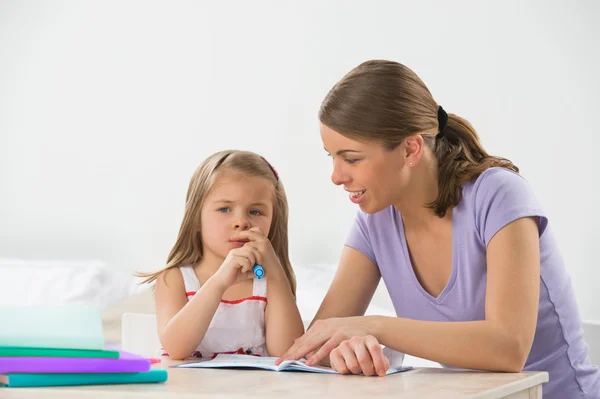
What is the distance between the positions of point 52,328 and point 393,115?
70cm

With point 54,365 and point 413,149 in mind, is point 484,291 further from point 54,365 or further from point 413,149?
point 54,365

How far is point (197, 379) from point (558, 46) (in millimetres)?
1504

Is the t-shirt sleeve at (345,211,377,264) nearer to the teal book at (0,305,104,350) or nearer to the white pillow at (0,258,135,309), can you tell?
the teal book at (0,305,104,350)

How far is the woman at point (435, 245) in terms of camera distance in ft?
3.76

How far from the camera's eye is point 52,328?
0.89 metres

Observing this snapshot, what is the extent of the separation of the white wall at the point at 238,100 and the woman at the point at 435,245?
0.66 m

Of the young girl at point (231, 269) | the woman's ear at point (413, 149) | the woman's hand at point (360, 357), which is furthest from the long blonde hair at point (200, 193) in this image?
the woman's hand at point (360, 357)

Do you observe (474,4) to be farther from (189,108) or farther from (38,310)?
(38,310)

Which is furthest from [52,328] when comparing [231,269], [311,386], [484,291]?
[484,291]

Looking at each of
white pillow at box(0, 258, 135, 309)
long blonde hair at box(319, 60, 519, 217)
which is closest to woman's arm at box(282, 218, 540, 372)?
long blonde hair at box(319, 60, 519, 217)

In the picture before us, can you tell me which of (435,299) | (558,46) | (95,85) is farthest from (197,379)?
(95,85)

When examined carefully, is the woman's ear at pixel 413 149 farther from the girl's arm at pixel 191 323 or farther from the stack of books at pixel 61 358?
the stack of books at pixel 61 358

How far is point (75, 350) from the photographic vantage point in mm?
875

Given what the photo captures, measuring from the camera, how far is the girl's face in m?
1.52
